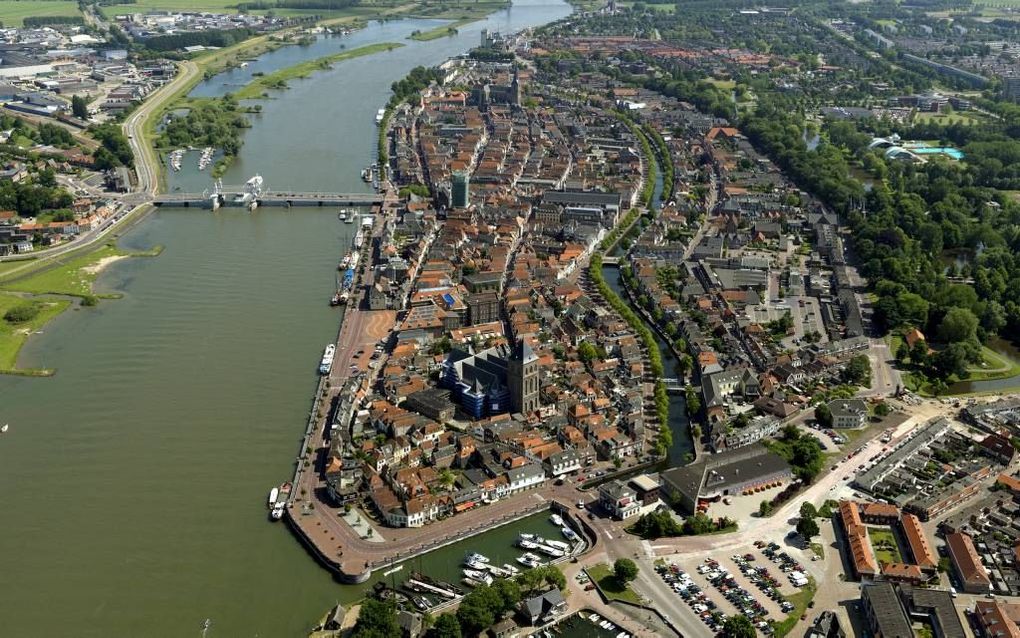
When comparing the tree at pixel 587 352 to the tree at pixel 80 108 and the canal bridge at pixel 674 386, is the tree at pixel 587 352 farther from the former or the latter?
the tree at pixel 80 108

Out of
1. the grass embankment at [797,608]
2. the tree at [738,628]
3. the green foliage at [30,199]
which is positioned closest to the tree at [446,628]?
the tree at [738,628]

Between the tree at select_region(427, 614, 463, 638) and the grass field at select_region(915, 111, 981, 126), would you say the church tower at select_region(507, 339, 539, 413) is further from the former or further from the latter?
the grass field at select_region(915, 111, 981, 126)

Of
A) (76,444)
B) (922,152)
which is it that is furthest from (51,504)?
(922,152)

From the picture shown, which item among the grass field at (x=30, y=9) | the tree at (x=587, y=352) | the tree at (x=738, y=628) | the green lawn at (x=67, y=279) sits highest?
the grass field at (x=30, y=9)

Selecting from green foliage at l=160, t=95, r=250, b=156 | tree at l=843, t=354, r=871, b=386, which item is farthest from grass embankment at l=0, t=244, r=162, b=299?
tree at l=843, t=354, r=871, b=386

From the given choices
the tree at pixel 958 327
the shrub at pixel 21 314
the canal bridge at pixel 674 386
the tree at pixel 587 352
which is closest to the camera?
the canal bridge at pixel 674 386

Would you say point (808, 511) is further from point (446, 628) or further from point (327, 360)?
point (327, 360)
